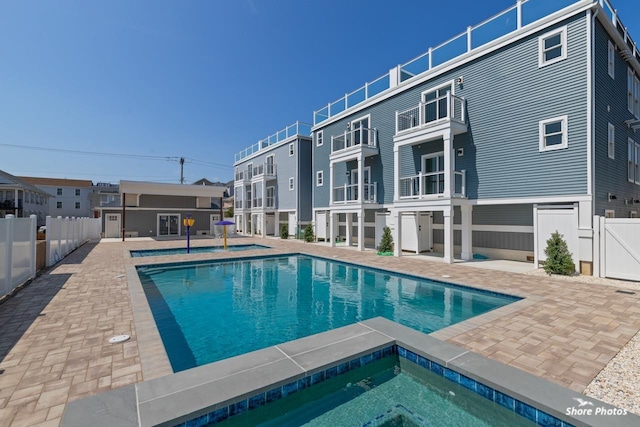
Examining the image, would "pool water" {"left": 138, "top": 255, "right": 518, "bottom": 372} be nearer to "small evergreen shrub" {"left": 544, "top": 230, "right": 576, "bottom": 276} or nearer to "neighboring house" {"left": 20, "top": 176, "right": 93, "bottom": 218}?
"small evergreen shrub" {"left": 544, "top": 230, "right": 576, "bottom": 276}

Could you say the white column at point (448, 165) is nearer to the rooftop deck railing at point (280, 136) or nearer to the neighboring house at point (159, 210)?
the rooftop deck railing at point (280, 136)

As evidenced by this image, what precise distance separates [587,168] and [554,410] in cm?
1017

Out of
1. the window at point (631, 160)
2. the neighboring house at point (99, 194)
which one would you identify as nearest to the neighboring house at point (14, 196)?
the neighboring house at point (99, 194)

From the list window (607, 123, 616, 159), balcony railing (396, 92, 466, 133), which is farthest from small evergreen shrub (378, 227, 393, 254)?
window (607, 123, 616, 159)

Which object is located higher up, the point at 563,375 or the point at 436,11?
the point at 436,11

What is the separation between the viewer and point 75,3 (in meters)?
9.76

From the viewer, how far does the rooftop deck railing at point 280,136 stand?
995 inches

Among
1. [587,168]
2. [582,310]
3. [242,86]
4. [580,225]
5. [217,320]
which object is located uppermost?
[242,86]

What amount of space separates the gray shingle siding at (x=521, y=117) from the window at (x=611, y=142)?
2249mm

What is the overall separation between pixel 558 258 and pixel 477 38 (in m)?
9.54

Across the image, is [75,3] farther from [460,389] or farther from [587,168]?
[587,168]

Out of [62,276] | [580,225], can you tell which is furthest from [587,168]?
[62,276]

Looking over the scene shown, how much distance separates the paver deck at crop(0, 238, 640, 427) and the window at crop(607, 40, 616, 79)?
8841 millimetres

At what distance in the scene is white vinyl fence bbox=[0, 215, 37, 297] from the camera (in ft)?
21.6
